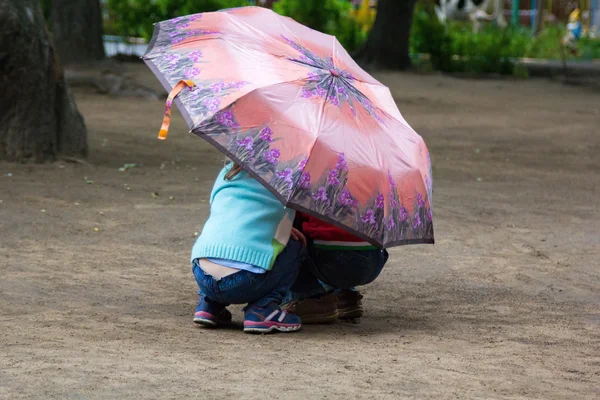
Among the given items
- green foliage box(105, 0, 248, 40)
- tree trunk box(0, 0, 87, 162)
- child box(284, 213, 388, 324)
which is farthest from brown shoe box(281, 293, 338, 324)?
green foliage box(105, 0, 248, 40)

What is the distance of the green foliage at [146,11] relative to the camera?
1981 cm

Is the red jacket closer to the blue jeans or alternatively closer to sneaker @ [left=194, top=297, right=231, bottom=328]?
the blue jeans

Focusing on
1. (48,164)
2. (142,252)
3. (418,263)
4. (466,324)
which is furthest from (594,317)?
(48,164)

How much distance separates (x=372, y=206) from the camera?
392cm

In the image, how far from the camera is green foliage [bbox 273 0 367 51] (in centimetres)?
2041

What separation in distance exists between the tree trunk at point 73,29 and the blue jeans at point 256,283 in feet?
39.0

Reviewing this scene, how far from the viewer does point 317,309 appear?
4.40m

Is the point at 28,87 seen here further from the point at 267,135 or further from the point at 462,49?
the point at 462,49

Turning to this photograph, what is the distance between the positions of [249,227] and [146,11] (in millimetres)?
17119

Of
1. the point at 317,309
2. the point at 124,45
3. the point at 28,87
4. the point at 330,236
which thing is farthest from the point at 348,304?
the point at 124,45

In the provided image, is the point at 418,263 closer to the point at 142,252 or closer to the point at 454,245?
the point at 454,245

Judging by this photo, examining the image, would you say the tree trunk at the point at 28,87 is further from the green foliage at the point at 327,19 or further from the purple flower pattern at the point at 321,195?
the green foliage at the point at 327,19

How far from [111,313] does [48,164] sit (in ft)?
12.4

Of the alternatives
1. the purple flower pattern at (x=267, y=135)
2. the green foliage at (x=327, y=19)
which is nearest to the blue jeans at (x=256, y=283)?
the purple flower pattern at (x=267, y=135)
